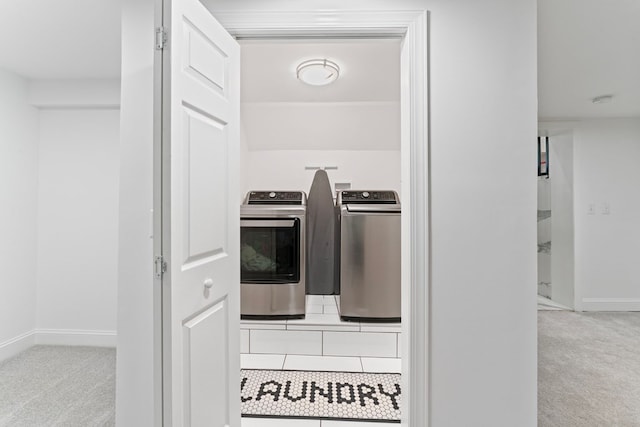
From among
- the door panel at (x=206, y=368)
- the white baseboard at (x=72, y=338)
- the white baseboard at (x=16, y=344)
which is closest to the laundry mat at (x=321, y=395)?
the door panel at (x=206, y=368)

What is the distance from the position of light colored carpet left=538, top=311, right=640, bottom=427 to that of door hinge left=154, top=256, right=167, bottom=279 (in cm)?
214

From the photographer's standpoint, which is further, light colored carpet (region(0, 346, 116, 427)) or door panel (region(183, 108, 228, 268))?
light colored carpet (region(0, 346, 116, 427))

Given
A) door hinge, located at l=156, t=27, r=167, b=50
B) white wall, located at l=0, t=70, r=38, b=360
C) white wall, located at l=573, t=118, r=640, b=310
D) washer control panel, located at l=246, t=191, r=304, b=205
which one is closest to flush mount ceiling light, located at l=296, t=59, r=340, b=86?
washer control panel, located at l=246, t=191, r=304, b=205

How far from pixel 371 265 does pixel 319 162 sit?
1261mm

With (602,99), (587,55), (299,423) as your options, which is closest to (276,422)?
(299,423)

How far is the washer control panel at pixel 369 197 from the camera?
3084 mm

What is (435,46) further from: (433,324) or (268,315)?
(268,315)

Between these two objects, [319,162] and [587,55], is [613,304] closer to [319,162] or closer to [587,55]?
[587,55]

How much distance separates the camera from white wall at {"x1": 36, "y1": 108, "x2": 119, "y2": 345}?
2914 mm

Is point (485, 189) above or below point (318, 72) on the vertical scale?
below

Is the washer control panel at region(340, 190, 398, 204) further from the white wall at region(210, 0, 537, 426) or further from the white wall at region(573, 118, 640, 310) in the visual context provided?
the white wall at region(573, 118, 640, 310)

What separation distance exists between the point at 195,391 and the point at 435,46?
1714mm

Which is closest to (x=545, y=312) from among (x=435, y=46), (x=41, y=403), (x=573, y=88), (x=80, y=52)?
(x=573, y=88)

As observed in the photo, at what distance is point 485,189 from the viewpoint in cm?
148
